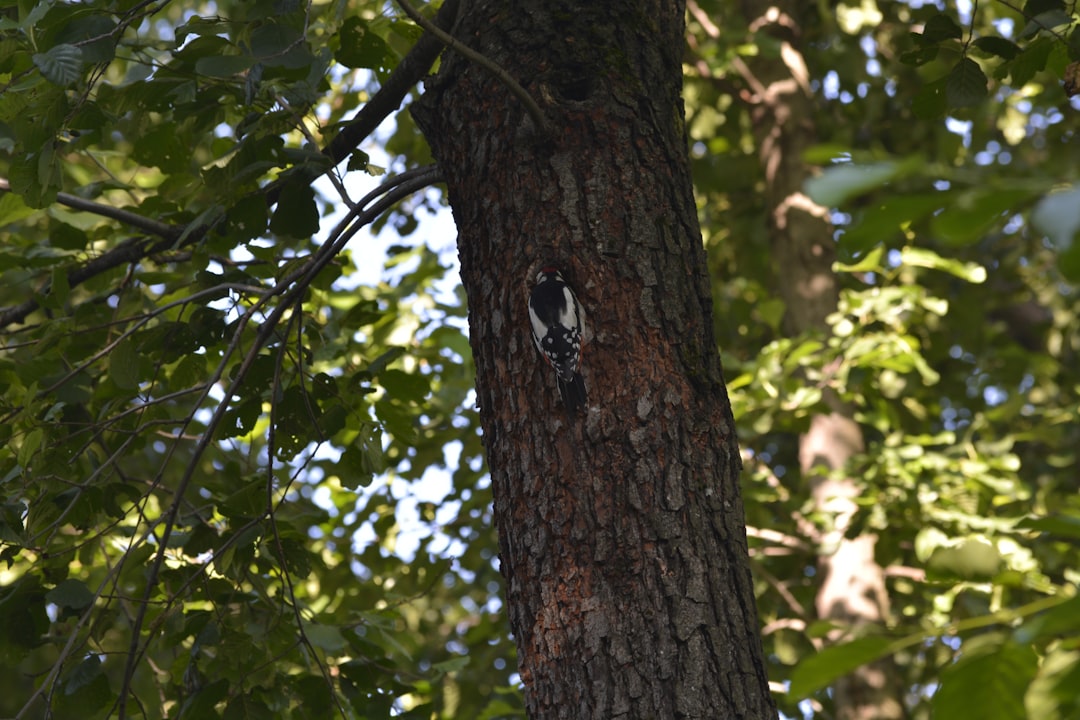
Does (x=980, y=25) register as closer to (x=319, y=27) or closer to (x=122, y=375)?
(x=319, y=27)

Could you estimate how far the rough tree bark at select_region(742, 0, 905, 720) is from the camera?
3803 mm

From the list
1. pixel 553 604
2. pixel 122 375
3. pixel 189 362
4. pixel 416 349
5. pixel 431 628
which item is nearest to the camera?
pixel 553 604

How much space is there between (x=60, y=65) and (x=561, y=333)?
97cm

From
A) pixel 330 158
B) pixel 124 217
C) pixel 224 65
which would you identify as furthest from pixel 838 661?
pixel 124 217

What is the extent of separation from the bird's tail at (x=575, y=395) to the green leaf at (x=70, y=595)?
3.60 ft

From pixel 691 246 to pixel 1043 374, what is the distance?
3.96 meters

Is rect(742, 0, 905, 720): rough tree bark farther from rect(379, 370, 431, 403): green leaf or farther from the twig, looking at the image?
the twig

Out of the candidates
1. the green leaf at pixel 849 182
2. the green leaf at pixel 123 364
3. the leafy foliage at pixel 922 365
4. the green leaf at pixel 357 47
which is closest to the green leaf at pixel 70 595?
the green leaf at pixel 123 364

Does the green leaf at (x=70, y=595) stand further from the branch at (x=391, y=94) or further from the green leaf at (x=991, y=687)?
the green leaf at (x=991, y=687)

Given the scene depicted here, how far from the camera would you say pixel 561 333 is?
155 centimetres

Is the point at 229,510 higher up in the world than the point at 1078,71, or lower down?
lower down

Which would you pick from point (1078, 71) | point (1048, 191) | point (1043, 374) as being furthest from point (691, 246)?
point (1043, 374)

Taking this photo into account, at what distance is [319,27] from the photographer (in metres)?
2.53

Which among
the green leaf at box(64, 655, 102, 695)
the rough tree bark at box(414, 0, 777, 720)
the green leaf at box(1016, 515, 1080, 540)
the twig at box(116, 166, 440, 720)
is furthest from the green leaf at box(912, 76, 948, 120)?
the green leaf at box(64, 655, 102, 695)
